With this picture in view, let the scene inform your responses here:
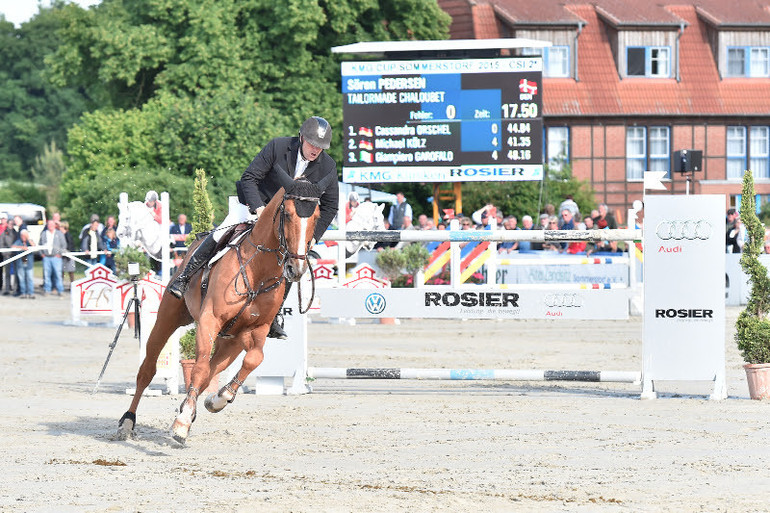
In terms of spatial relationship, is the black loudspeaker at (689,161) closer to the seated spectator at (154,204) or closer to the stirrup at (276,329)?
the seated spectator at (154,204)

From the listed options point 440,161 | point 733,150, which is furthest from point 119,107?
point 733,150

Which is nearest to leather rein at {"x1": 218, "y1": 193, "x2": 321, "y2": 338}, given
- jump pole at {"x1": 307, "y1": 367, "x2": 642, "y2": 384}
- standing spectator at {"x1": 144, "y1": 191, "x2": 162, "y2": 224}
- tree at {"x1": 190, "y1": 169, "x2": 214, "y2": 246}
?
tree at {"x1": 190, "y1": 169, "x2": 214, "y2": 246}

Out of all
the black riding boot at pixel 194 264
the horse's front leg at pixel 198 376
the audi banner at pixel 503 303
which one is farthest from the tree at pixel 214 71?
the horse's front leg at pixel 198 376

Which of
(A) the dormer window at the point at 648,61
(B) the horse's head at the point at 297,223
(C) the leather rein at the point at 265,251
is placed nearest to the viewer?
(B) the horse's head at the point at 297,223

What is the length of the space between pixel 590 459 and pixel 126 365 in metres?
9.47

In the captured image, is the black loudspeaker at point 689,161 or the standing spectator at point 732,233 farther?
the standing spectator at point 732,233

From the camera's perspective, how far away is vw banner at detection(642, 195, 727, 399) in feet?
43.8

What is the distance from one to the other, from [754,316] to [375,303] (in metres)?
3.89

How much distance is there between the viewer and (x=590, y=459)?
957 cm

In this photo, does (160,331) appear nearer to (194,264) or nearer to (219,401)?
(194,264)

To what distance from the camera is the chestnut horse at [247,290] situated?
9.65 m

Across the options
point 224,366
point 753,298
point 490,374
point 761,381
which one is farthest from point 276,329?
point 753,298

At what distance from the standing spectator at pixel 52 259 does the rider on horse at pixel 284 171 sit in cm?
2183

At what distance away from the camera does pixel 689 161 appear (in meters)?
27.4
